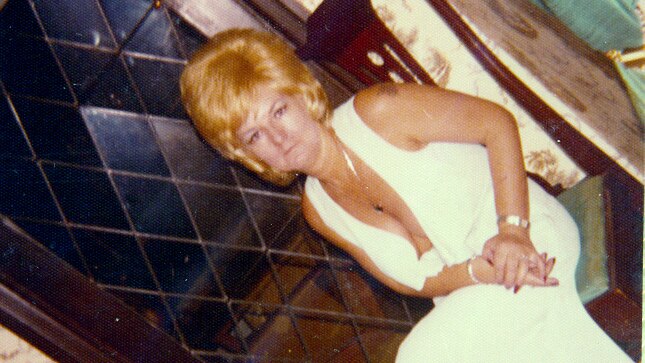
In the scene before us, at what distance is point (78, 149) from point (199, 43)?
658 millimetres

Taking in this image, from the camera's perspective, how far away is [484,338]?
1.04 meters

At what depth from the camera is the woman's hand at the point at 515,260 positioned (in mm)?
964

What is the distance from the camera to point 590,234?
111 cm

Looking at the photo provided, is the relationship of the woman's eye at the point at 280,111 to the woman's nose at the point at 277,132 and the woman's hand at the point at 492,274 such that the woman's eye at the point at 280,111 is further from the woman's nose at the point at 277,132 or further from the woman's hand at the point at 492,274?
the woman's hand at the point at 492,274

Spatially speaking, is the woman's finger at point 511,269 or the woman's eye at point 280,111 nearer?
the woman's finger at point 511,269

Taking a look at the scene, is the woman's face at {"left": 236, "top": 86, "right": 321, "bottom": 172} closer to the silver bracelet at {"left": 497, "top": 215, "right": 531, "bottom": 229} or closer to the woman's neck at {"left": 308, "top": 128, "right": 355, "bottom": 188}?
the woman's neck at {"left": 308, "top": 128, "right": 355, "bottom": 188}

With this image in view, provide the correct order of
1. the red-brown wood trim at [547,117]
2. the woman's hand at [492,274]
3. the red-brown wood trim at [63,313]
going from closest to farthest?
the woman's hand at [492,274] → the red-brown wood trim at [547,117] → the red-brown wood trim at [63,313]

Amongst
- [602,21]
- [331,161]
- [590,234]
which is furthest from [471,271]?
[602,21]

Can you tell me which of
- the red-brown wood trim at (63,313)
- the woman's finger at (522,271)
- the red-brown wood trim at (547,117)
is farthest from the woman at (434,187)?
the red-brown wood trim at (63,313)

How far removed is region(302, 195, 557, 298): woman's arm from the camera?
1.06 meters

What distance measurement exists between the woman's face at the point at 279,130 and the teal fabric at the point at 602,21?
895 millimetres

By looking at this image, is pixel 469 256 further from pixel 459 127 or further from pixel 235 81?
pixel 235 81

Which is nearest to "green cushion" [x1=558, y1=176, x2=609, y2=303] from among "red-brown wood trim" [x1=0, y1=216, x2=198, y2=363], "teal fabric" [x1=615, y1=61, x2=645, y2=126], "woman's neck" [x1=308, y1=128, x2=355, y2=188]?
"teal fabric" [x1=615, y1=61, x2=645, y2=126]

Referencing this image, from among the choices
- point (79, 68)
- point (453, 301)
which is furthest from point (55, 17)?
point (453, 301)
